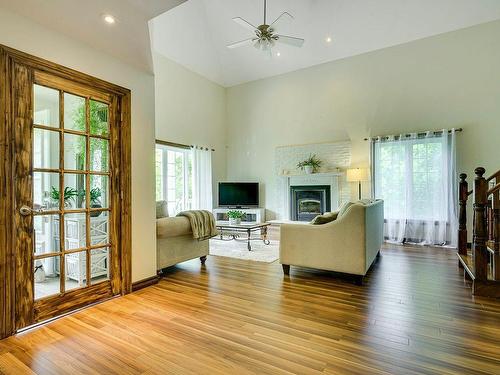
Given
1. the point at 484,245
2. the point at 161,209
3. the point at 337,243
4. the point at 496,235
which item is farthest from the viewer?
the point at 161,209

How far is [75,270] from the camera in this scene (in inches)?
102

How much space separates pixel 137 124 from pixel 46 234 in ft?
4.54

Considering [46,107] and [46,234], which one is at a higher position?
[46,107]

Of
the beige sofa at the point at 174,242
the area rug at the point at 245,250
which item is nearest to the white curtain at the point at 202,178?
the area rug at the point at 245,250

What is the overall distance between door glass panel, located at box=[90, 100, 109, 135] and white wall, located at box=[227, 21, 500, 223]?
497cm

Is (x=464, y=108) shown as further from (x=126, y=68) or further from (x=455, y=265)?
(x=126, y=68)

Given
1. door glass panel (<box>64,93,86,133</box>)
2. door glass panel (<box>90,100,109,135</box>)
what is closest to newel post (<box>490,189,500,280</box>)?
door glass panel (<box>90,100,109,135</box>)

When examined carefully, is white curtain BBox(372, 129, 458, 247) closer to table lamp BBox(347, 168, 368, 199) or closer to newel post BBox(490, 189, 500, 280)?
table lamp BBox(347, 168, 368, 199)

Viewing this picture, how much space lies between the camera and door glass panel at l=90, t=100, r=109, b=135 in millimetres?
2748

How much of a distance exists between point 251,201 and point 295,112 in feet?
8.30

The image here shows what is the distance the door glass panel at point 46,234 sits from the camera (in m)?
2.32

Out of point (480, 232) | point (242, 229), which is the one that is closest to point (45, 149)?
point (242, 229)

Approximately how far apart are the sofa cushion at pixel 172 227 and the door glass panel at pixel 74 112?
1.37 metres

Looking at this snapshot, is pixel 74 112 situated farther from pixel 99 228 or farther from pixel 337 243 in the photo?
pixel 337 243
